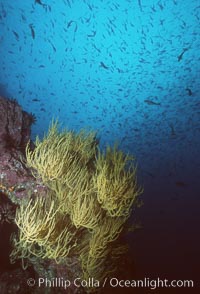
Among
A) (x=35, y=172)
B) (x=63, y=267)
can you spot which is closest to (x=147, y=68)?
(x=35, y=172)

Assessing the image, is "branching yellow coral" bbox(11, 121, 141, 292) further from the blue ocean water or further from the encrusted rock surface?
the blue ocean water

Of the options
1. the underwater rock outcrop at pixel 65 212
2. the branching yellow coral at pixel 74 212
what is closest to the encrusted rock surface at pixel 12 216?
the underwater rock outcrop at pixel 65 212

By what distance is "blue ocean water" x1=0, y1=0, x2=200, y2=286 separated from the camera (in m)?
9.66

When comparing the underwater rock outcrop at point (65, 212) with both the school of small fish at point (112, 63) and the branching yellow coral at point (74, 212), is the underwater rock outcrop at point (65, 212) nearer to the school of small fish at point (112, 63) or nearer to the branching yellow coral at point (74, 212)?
the branching yellow coral at point (74, 212)

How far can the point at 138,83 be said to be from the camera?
12594 millimetres

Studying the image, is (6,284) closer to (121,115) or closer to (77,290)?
(77,290)

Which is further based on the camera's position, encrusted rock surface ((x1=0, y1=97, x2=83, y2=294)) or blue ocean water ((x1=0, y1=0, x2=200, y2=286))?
blue ocean water ((x1=0, y1=0, x2=200, y2=286))

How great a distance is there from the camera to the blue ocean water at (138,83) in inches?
380

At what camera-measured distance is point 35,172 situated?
164 inches

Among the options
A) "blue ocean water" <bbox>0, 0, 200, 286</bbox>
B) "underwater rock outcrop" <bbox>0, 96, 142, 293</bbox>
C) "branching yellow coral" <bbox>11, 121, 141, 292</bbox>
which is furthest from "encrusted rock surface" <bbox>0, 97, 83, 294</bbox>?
"blue ocean water" <bbox>0, 0, 200, 286</bbox>

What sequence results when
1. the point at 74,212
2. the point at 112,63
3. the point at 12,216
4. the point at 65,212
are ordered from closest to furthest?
the point at 74,212
the point at 12,216
the point at 65,212
the point at 112,63

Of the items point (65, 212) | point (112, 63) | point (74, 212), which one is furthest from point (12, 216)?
point (112, 63)

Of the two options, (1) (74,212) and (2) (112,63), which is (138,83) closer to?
(2) (112,63)

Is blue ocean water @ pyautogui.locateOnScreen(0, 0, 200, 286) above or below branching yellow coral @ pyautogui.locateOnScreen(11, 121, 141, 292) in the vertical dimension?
above
